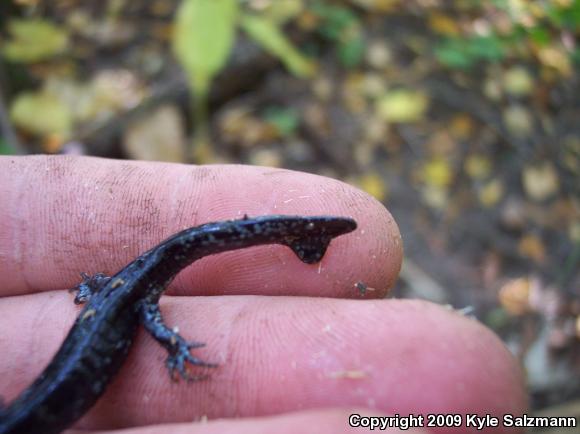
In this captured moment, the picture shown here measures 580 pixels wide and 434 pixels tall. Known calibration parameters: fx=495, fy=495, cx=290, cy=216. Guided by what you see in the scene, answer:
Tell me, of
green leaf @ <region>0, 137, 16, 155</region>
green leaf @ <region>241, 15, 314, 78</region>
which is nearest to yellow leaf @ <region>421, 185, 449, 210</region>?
green leaf @ <region>241, 15, 314, 78</region>

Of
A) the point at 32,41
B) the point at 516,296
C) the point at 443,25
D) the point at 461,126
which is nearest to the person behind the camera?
the point at 516,296

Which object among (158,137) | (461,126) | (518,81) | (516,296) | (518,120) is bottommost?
(516,296)

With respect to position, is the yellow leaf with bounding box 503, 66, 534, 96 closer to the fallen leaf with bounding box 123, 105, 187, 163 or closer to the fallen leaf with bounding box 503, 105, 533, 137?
the fallen leaf with bounding box 503, 105, 533, 137

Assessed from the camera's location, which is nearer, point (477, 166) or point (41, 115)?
point (41, 115)

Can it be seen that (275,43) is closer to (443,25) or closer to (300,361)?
(443,25)

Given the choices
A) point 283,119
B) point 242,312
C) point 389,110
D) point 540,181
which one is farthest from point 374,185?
point 242,312
